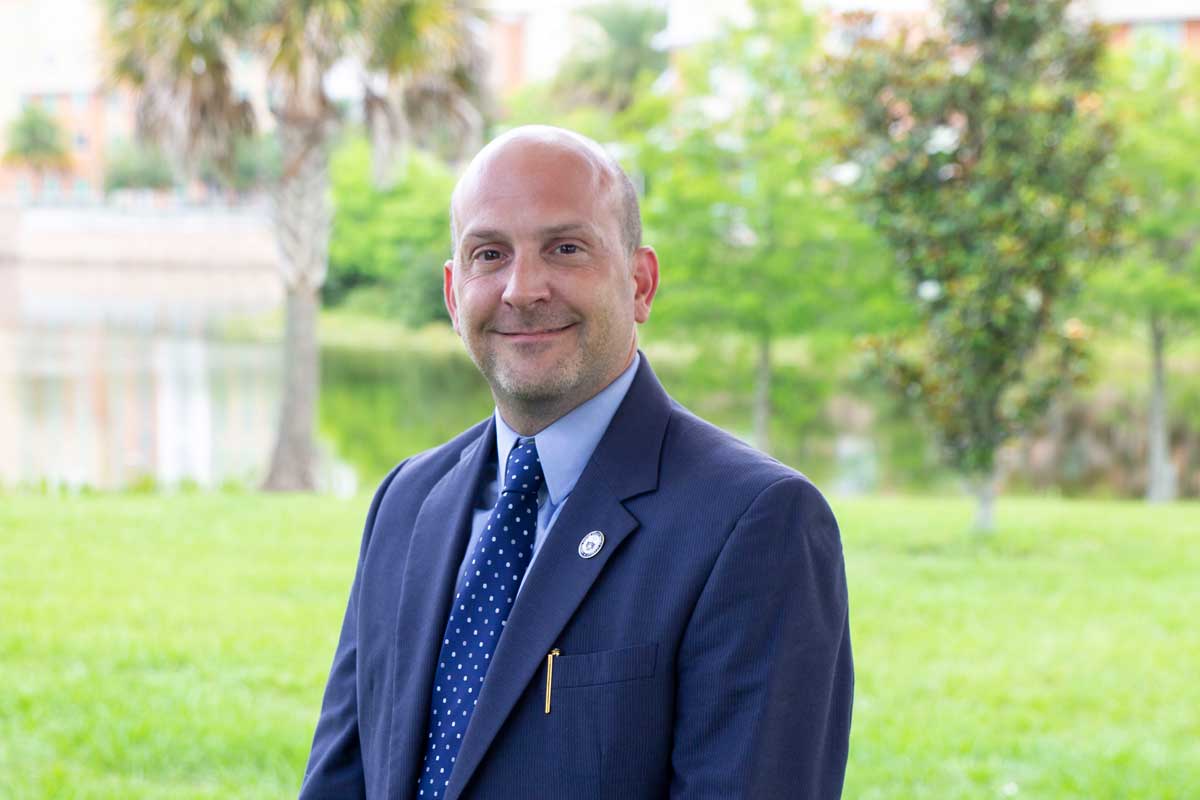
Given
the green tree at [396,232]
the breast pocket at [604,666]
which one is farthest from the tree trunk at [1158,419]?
the green tree at [396,232]

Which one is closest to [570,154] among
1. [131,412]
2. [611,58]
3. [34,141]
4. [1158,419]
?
[1158,419]

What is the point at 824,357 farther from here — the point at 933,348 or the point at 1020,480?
the point at 933,348

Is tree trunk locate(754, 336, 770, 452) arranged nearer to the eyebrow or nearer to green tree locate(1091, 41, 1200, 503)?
green tree locate(1091, 41, 1200, 503)

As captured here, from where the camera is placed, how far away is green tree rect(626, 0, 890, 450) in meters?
22.2

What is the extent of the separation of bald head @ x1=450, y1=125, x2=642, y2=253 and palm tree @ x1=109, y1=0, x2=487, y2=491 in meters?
13.8

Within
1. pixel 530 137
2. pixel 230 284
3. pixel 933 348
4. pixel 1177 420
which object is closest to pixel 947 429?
pixel 933 348

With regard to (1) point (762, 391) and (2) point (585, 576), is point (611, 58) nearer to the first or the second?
(1) point (762, 391)

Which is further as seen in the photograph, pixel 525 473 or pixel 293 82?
pixel 293 82

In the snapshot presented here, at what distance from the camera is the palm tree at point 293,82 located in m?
15.6

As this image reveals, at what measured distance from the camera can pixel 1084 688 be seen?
6.68m

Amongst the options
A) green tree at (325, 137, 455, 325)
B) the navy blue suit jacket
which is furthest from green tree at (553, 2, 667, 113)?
the navy blue suit jacket

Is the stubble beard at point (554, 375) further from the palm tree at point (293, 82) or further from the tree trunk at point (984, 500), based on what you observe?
the palm tree at point (293, 82)

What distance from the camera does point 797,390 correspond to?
A: 25.5m

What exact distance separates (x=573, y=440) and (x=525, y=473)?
0.11 metres
